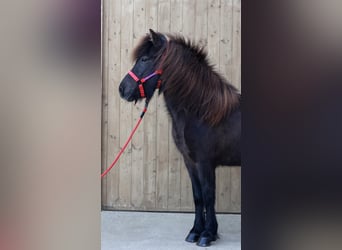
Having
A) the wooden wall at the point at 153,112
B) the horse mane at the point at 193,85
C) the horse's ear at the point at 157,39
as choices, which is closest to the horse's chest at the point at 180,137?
the horse mane at the point at 193,85

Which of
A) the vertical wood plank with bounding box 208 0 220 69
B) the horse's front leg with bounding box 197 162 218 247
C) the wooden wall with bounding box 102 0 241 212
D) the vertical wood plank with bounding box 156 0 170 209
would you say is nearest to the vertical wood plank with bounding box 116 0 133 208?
the wooden wall with bounding box 102 0 241 212

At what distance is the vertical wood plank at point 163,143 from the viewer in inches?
130

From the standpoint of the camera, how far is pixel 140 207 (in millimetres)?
3334

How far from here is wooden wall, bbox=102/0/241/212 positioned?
3.27 m

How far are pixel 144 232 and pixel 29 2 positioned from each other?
2283 mm

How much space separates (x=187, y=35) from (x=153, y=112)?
0.69 m

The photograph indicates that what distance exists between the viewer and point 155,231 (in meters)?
2.84

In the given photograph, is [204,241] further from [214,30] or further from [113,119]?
[214,30]

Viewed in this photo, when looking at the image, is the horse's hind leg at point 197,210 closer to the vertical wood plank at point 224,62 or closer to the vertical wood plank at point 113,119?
the vertical wood plank at point 224,62

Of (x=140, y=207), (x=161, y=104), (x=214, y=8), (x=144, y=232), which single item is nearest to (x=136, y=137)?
(x=161, y=104)

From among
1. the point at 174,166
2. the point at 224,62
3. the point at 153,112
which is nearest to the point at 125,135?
the point at 153,112

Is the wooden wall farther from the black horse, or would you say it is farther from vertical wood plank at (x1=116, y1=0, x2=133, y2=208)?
the black horse

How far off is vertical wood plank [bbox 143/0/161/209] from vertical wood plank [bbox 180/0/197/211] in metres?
0.23

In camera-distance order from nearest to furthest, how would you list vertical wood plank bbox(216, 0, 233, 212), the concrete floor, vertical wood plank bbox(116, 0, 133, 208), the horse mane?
the horse mane < the concrete floor < vertical wood plank bbox(216, 0, 233, 212) < vertical wood plank bbox(116, 0, 133, 208)
